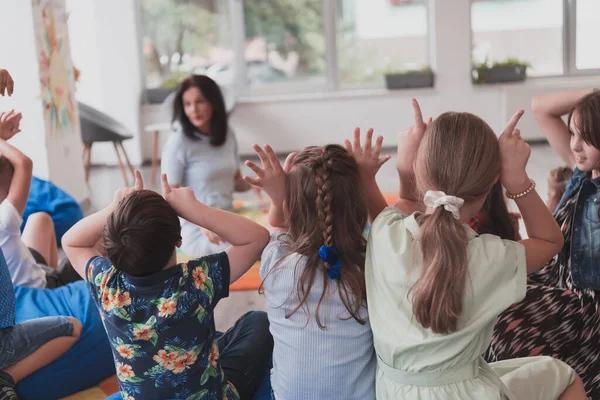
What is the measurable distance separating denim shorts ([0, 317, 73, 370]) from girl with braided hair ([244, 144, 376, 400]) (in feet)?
3.07

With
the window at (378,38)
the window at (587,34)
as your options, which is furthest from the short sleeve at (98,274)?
the window at (587,34)

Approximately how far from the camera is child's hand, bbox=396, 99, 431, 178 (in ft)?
5.87

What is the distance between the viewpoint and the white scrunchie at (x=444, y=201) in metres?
1.42

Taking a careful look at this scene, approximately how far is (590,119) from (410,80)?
16.4 feet

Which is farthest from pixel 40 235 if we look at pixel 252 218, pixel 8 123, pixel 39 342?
pixel 252 218

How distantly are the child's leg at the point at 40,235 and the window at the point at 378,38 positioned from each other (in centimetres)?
464

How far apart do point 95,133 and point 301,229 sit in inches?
177

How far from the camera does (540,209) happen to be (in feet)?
5.23

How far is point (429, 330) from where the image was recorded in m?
1.45

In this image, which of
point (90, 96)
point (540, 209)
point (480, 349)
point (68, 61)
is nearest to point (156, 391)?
point (480, 349)

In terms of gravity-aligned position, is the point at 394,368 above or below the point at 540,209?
below

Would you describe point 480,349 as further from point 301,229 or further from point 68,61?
point 68,61

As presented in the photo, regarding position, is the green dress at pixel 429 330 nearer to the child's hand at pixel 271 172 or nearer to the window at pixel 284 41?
the child's hand at pixel 271 172

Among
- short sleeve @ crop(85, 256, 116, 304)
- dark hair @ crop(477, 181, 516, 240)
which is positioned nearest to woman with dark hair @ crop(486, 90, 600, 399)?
dark hair @ crop(477, 181, 516, 240)
